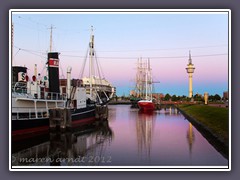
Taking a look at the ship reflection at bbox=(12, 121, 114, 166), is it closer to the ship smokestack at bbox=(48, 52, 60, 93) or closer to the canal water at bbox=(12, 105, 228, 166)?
the canal water at bbox=(12, 105, 228, 166)

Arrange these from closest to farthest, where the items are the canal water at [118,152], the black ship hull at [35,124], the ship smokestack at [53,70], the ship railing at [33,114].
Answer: the canal water at [118,152], the black ship hull at [35,124], the ship railing at [33,114], the ship smokestack at [53,70]

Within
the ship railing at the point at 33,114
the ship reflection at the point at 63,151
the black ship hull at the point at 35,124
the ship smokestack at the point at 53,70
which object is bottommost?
the ship reflection at the point at 63,151

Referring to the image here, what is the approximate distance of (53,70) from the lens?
50.4ft

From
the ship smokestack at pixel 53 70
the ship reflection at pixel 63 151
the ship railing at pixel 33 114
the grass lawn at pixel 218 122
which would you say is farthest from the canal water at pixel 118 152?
the ship smokestack at pixel 53 70

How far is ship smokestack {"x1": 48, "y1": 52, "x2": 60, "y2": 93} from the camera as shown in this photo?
15194 millimetres

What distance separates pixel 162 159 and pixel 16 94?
7221 mm

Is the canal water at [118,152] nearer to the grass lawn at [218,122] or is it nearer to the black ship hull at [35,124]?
the black ship hull at [35,124]

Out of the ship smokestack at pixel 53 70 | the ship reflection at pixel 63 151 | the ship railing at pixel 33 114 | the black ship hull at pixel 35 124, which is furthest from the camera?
the ship smokestack at pixel 53 70

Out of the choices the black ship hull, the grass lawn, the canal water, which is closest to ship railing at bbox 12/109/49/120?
the black ship hull

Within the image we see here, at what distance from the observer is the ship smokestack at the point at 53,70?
49.8 ft

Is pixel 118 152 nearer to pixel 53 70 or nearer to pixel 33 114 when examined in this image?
pixel 33 114
